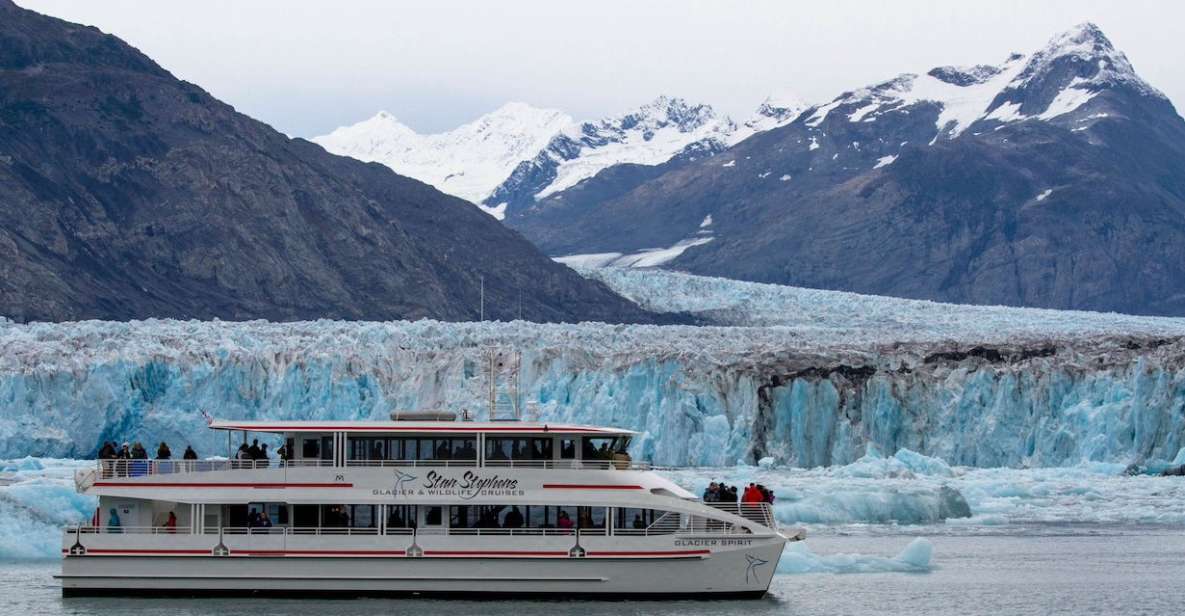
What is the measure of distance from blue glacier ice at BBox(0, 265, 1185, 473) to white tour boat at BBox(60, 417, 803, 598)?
77.6ft

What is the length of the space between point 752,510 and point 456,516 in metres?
5.22

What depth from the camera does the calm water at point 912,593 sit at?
32594mm

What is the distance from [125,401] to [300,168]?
252 ft

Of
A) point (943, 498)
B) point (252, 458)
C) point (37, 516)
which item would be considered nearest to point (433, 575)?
point (252, 458)

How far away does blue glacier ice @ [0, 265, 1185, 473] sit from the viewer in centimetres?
6056

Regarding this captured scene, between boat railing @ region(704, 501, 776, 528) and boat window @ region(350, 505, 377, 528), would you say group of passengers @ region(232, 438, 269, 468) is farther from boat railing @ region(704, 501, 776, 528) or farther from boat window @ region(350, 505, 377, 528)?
boat railing @ region(704, 501, 776, 528)

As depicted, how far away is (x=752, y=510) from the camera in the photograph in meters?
33.9

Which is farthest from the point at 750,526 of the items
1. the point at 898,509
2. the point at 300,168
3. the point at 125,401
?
the point at 300,168

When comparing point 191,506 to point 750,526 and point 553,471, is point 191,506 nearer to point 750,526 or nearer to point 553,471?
point 553,471

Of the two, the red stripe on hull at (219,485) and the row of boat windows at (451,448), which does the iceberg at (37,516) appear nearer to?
the red stripe on hull at (219,485)

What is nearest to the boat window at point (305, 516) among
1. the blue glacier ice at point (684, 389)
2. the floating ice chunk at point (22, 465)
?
Answer: the floating ice chunk at point (22, 465)

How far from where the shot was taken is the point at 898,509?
5025cm

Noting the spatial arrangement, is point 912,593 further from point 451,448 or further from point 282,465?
point 282,465

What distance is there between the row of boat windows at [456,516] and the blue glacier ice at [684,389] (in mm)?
23581
